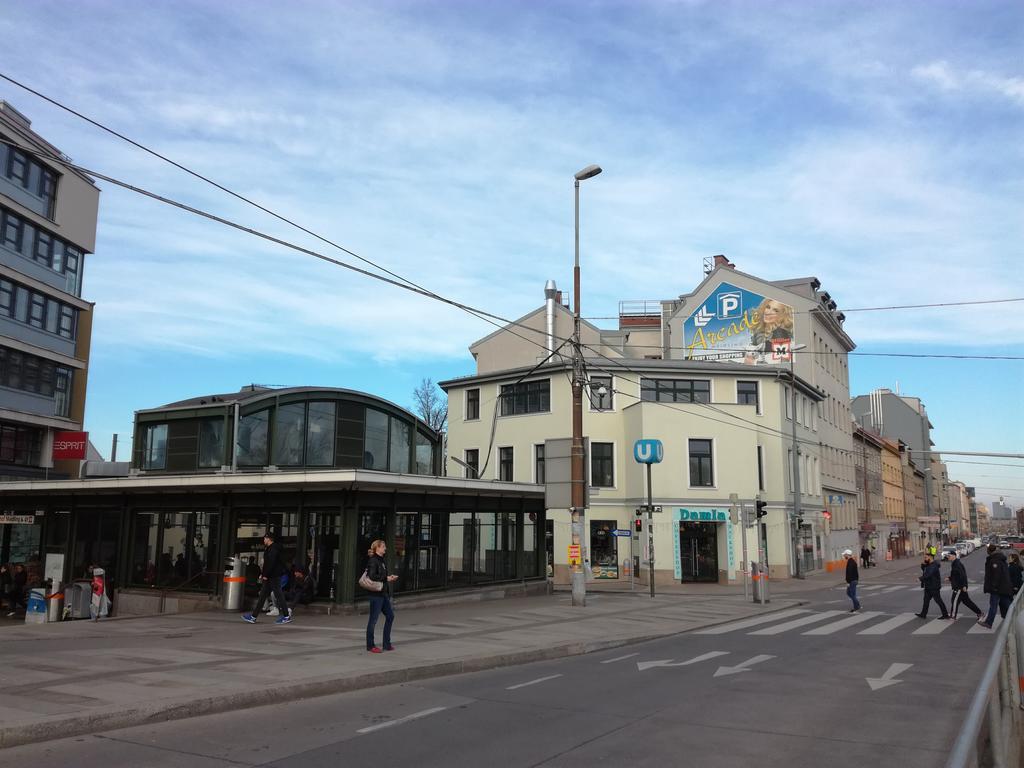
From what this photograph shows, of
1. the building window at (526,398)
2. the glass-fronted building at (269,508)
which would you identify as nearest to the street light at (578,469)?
the glass-fronted building at (269,508)

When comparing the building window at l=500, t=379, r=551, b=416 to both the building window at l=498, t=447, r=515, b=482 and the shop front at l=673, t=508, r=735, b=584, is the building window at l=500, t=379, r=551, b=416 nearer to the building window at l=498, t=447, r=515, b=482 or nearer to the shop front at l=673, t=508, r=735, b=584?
the building window at l=498, t=447, r=515, b=482

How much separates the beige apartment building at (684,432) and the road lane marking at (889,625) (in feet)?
43.7

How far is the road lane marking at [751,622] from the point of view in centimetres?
1781

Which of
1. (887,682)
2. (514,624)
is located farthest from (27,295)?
(887,682)

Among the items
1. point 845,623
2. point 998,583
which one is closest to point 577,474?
point 845,623

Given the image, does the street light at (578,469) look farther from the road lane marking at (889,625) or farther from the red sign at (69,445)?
the red sign at (69,445)

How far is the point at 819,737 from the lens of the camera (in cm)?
781

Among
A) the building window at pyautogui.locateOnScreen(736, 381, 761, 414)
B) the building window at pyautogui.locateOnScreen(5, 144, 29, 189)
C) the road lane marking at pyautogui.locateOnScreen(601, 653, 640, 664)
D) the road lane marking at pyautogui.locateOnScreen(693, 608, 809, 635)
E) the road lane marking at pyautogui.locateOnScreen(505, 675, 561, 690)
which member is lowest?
the road lane marking at pyautogui.locateOnScreen(693, 608, 809, 635)

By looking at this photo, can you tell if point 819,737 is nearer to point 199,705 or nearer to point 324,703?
point 324,703

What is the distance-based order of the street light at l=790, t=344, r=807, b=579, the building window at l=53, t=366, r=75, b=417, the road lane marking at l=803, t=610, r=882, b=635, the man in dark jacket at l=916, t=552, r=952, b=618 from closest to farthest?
1. the road lane marking at l=803, t=610, r=882, b=635
2. the man in dark jacket at l=916, t=552, r=952, b=618
3. the street light at l=790, t=344, r=807, b=579
4. the building window at l=53, t=366, r=75, b=417

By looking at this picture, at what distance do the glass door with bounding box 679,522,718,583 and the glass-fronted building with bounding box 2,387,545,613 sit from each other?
41.1ft

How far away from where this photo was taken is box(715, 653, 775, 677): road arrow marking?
11680 millimetres

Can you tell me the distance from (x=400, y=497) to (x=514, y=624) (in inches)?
184

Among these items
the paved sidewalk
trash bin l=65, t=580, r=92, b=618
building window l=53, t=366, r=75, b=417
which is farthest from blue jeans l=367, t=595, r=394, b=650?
building window l=53, t=366, r=75, b=417
